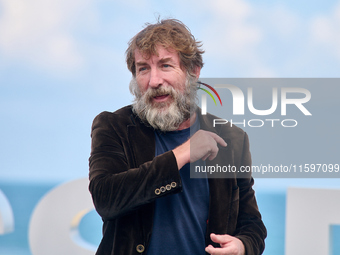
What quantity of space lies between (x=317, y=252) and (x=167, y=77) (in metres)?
1.97

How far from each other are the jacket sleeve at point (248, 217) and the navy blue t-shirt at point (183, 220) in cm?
16

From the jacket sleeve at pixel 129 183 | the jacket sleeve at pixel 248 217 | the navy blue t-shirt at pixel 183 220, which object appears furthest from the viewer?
the jacket sleeve at pixel 248 217

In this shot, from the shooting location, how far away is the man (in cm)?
147

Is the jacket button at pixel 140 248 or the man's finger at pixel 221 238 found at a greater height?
the man's finger at pixel 221 238

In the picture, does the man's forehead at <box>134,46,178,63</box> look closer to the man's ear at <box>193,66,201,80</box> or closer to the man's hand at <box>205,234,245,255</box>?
the man's ear at <box>193,66,201,80</box>

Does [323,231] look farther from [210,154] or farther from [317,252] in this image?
[210,154]

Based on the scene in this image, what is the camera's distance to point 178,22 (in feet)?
6.24

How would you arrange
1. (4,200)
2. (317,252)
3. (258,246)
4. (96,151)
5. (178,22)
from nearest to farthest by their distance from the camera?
(96,151)
(258,246)
(178,22)
(317,252)
(4,200)

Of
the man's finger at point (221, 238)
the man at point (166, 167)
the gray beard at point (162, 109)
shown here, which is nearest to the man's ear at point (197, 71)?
the man at point (166, 167)

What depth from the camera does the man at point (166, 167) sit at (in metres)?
1.47

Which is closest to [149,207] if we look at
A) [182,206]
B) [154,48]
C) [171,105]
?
[182,206]

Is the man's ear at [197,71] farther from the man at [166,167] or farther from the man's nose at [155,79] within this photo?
the man's nose at [155,79]

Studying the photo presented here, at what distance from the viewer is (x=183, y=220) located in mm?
1616

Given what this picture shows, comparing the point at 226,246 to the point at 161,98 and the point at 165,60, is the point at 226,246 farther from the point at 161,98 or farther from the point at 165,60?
the point at 165,60
